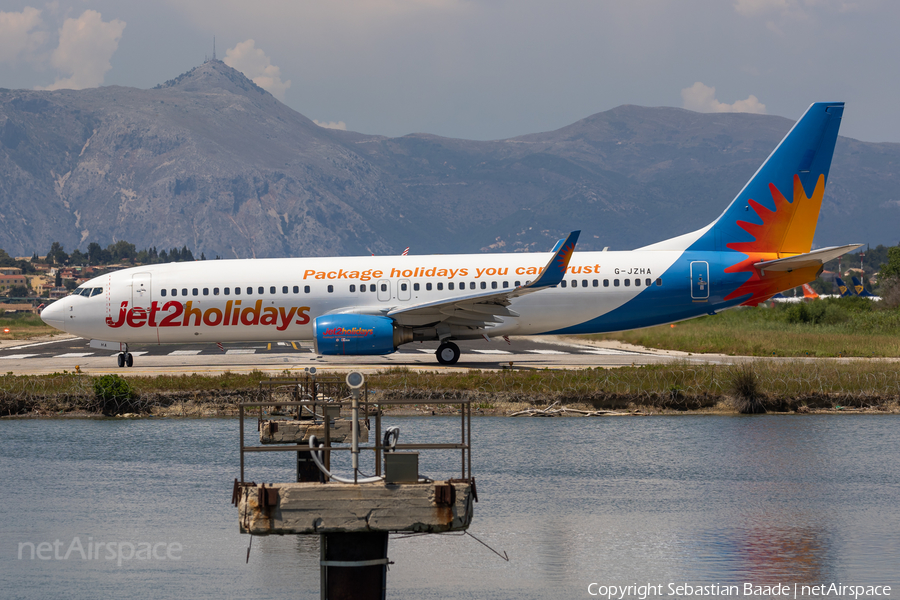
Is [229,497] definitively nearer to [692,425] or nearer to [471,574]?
[471,574]

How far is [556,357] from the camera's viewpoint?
41344 mm

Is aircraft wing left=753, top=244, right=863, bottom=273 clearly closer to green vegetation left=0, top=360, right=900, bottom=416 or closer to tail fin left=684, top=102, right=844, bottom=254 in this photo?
tail fin left=684, top=102, right=844, bottom=254

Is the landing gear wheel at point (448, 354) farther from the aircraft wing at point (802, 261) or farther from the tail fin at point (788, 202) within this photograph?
the aircraft wing at point (802, 261)

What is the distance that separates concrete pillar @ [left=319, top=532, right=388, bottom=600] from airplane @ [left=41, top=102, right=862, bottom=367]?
23.5 m

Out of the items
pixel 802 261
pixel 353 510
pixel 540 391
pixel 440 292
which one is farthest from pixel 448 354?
pixel 353 510

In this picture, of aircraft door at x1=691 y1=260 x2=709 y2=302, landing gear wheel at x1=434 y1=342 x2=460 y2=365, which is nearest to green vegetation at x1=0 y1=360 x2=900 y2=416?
landing gear wheel at x1=434 y1=342 x2=460 y2=365

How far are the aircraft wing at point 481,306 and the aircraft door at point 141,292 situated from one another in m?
8.86

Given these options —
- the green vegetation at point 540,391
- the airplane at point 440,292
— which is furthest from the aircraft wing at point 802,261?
the green vegetation at point 540,391

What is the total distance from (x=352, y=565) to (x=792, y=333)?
40269mm

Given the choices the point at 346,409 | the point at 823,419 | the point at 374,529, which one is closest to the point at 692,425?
the point at 823,419

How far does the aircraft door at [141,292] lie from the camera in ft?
119

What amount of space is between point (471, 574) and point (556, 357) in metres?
26.5

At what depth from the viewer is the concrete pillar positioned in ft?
37.5

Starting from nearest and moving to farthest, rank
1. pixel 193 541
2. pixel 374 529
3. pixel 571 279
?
pixel 374 529 → pixel 193 541 → pixel 571 279
